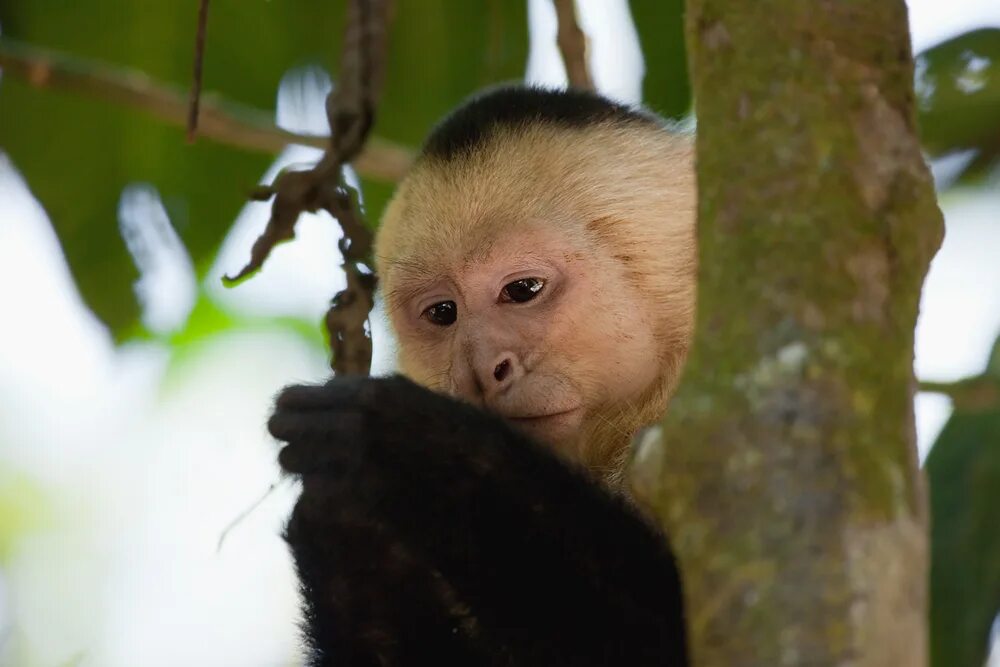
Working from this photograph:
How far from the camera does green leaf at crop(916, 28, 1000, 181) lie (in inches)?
111

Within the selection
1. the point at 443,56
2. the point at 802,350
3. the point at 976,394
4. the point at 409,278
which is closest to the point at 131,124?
the point at 443,56

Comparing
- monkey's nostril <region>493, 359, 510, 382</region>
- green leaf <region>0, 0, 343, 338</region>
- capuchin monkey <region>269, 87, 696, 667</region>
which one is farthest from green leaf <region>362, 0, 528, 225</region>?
monkey's nostril <region>493, 359, 510, 382</region>

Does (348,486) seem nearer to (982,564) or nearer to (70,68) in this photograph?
(982,564)

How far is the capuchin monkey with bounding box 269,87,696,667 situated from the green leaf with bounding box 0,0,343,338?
497mm

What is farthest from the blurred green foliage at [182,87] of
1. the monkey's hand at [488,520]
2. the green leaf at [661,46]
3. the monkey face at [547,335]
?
the monkey's hand at [488,520]

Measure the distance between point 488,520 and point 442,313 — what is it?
0.98 metres

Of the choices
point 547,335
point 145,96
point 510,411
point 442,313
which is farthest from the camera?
point 145,96

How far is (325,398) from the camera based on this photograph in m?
1.84

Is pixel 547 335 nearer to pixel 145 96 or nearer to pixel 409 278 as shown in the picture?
pixel 409 278

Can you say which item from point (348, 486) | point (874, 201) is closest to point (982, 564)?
point (348, 486)

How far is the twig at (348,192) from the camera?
234cm

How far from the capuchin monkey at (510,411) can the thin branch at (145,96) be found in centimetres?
40

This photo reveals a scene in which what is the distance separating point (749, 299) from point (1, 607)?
445 cm

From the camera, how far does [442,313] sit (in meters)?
2.72
